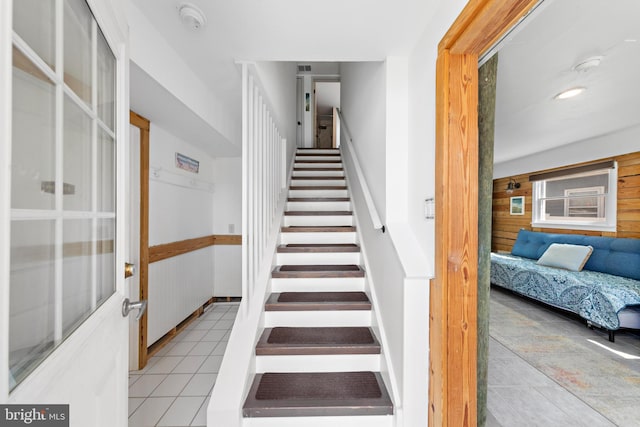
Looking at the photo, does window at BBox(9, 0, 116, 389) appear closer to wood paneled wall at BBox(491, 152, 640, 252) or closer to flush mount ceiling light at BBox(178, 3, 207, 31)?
flush mount ceiling light at BBox(178, 3, 207, 31)

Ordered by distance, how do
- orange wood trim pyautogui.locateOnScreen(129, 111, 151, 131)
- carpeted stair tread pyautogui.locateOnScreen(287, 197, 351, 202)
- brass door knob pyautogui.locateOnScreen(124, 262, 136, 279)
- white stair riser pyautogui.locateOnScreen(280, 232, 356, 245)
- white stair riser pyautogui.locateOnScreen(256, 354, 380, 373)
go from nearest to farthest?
1. brass door knob pyautogui.locateOnScreen(124, 262, 136, 279)
2. white stair riser pyautogui.locateOnScreen(256, 354, 380, 373)
3. orange wood trim pyautogui.locateOnScreen(129, 111, 151, 131)
4. white stair riser pyautogui.locateOnScreen(280, 232, 356, 245)
5. carpeted stair tread pyautogui.locateOnScreen(287, 197, 351, 202)

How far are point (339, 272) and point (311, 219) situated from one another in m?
0.90

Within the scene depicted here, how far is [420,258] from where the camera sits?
1417mm

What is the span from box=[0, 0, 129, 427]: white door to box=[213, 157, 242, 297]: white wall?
9.38ft

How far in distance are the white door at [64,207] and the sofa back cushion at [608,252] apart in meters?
4.76

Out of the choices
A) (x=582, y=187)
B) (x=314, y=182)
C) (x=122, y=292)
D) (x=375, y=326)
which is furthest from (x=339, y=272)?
(x=582, y=187)

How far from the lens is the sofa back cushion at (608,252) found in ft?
9.98

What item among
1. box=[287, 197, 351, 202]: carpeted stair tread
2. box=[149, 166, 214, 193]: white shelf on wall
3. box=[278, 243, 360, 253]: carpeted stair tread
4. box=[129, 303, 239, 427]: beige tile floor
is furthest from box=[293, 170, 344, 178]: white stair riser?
box=[129, 303, 239, 427]: beige tile floor

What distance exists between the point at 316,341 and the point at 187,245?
2.12m

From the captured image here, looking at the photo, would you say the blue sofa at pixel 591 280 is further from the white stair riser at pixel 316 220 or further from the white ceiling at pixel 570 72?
the white stair riser at pixel 316 220

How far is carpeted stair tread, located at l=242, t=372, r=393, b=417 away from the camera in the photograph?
1.43m

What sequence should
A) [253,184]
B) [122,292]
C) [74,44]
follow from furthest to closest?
[253,184] < [122,292] < [74,44]

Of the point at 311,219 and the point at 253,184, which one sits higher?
the point at 253,184

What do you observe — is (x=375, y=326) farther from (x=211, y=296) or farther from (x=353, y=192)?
(x=211, y=296)
